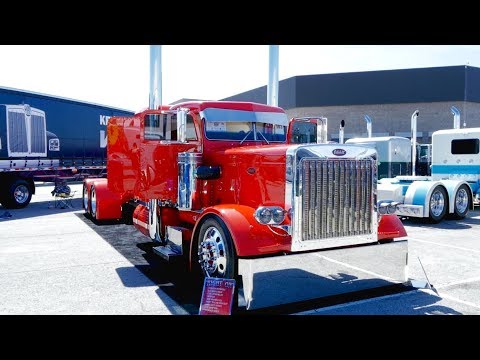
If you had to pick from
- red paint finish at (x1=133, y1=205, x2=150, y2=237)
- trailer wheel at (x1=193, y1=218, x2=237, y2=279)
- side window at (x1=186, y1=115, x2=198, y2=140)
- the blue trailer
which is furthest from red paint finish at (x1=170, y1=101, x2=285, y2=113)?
the blue trailer

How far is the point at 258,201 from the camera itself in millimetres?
4844

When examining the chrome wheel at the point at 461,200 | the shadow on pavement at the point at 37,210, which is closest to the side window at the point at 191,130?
the shadow on pavement at the point at 37,210

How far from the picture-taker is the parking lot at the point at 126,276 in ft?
14.2

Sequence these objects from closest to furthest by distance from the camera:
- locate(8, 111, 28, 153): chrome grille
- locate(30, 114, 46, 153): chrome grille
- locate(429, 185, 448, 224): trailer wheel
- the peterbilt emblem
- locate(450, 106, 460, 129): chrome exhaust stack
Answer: the peterbilt emblem, locate(429, 185, 448, 224): trailer wheel, locate(8, 111, 28, 153): chrome grille, locate(30, 114, 46, 153): chrome grille, locate(450, 106, 460, 129): chrome exhaust stack

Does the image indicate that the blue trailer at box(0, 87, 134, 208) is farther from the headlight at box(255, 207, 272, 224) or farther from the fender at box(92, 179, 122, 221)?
the headlight at box(255, 207, 272, 224)

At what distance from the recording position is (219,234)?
14.7 ft

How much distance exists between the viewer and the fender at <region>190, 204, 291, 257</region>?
4105 millimetres

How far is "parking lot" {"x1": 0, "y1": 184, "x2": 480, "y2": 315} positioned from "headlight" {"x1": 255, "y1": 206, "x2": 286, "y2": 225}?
918 millimetres

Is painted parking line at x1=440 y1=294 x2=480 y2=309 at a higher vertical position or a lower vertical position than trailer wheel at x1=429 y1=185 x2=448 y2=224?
lower

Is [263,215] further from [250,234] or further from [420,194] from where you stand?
[420,194]

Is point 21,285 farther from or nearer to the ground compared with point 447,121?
nearer to the ground
